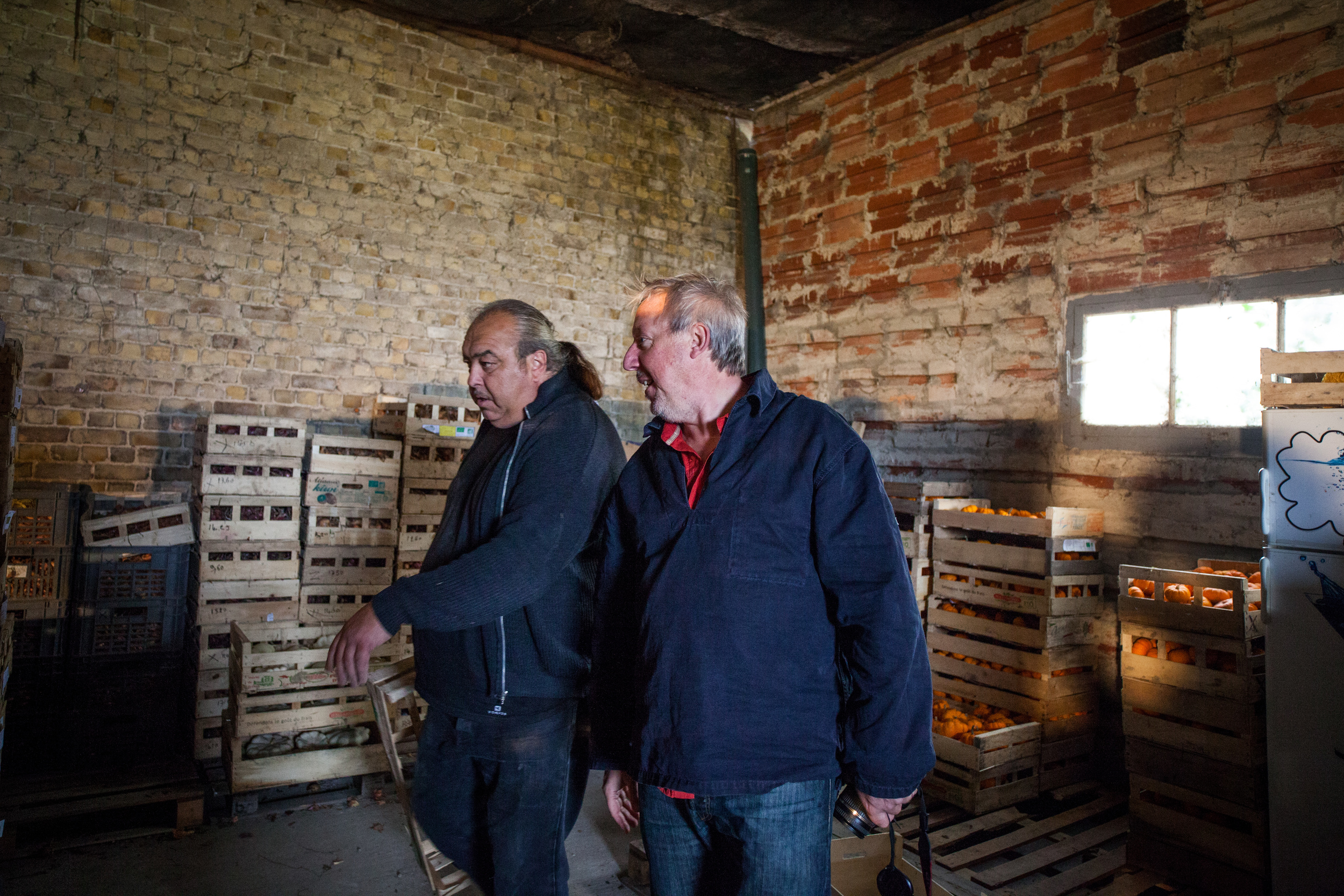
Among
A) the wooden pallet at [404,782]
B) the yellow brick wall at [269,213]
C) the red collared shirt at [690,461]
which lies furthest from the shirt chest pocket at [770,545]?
the yellow brick wall at [269,213]

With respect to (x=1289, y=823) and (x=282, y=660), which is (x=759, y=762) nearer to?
(x=1289, y=823)

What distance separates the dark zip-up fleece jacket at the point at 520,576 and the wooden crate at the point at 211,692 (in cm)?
249

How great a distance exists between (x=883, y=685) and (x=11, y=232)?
17.7 ft

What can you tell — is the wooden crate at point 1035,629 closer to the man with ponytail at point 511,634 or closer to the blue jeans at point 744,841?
the man with ponytail at point 511,634

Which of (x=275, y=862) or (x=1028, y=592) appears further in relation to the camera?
(x=1028, y=592)

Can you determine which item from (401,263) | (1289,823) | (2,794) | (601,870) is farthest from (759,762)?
(401,263)

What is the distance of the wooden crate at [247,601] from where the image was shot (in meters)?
4.23

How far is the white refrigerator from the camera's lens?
2859 millimetres

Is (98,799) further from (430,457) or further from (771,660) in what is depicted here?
(771,660)

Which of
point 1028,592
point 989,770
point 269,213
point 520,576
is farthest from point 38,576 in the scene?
point 1028,592

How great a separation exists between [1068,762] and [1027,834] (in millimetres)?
816

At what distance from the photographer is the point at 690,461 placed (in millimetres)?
1879

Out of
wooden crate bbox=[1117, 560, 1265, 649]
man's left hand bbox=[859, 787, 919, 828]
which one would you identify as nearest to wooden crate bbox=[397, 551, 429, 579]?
man's left hand bbox=[859, 787, 919, 828]

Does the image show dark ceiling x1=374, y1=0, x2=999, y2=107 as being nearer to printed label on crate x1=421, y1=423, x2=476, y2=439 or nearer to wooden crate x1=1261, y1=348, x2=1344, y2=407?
printed label on crate x1=421, y1=423, x2=476, y2=439
